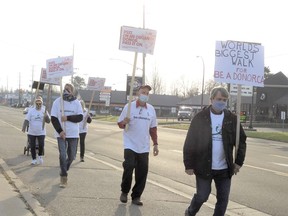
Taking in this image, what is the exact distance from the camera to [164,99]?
108625 mm

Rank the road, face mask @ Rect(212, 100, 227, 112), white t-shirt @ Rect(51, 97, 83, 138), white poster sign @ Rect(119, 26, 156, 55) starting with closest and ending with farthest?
face mask @ Rect(212, 100, 227, 112), the road, white poster sign @ Rect(119, 26, 156, 55), white t-shirt @ Rect(51, 97, 83, 138)

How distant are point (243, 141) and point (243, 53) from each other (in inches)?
104

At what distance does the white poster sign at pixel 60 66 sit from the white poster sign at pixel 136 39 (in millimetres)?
2277

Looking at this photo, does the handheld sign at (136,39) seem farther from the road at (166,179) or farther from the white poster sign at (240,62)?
the road at (166,179)

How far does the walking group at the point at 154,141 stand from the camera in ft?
18.1

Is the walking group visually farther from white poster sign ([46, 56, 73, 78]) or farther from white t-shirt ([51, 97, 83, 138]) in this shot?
white poster sign ([46, 56, 73, 78])

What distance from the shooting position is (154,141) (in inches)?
304

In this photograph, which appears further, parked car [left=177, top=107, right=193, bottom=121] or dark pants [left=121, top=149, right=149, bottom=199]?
parked car [left=177, top=107, right=193, bottom=121]

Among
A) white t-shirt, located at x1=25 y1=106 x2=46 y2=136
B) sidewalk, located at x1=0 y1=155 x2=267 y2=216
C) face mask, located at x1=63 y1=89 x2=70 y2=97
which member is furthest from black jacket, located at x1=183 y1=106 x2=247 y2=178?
white t-shirt, located at x1=25 y1=106 x2=46 y2=136

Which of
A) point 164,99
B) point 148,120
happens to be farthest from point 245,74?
point 164,99

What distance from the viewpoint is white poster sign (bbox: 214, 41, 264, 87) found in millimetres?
7840

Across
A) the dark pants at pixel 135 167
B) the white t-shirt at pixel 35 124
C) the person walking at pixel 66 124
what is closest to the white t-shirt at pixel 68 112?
the person walking at pixel 66 124

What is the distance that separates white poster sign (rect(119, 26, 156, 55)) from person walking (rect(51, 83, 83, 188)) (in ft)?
4.49

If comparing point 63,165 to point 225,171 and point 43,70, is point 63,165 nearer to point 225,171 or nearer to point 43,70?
point 225,171
